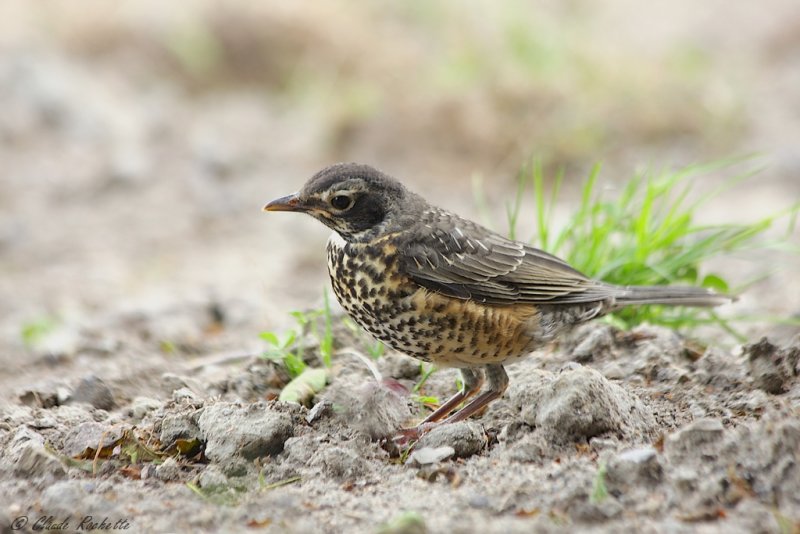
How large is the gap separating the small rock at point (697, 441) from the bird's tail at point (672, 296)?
1473 millimetres

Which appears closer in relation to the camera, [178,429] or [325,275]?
[178,429]

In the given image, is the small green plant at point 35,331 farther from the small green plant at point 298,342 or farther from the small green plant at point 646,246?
the small green plant at point 646,246

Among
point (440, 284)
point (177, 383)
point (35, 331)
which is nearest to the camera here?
point (440, 284)

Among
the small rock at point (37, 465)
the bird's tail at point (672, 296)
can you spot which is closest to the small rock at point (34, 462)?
the small rock at point (37, 465)

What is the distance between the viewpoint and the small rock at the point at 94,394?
15.1 ft

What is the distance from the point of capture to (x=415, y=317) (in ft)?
13.8

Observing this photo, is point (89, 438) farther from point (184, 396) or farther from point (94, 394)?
point (94, 394)

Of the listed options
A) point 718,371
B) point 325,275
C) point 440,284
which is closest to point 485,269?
point 440,284

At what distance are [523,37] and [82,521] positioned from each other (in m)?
7.75

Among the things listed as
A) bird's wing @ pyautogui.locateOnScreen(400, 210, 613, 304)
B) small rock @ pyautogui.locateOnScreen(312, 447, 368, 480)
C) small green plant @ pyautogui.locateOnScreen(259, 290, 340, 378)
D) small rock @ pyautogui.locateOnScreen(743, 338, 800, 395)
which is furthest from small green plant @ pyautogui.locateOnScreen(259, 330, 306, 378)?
small rock @ pyautogui.locateOnScreen(743, 338, 800, 395)

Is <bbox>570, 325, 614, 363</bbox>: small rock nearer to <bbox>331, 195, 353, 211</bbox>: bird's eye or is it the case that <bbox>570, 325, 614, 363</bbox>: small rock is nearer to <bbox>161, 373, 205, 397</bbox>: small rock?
<bbox>331, 195, 353, 211</bbox>: bird's eye

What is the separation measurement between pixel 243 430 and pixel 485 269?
1351 millimetres

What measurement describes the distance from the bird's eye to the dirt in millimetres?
761

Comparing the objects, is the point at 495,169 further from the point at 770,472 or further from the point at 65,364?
the point at 770,472
